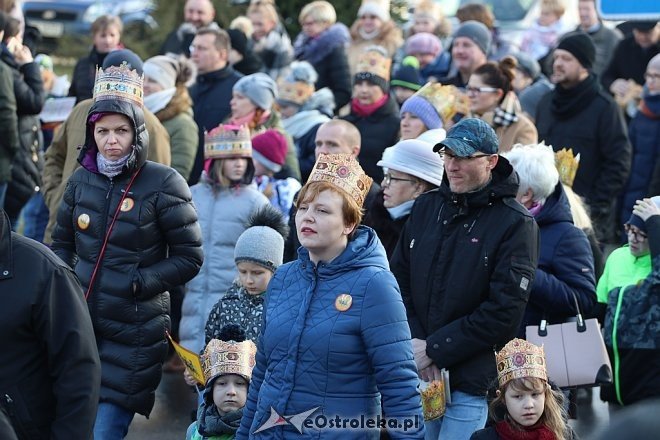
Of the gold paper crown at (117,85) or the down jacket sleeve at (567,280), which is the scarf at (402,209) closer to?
the down jacket sleeve at (567,280)

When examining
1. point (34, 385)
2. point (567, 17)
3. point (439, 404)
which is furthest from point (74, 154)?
point (567, 17)

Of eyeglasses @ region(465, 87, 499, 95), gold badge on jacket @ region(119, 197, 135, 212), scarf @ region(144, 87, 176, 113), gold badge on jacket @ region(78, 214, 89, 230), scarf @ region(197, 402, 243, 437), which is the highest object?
eyeglasses @ region(465, 87, 499, 95)

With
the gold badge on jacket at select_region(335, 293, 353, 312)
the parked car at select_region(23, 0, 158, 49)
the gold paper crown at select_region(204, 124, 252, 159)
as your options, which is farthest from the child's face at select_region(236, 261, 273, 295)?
the parked car at select_region(23, 0, 158, 49)

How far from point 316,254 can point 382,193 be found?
2.28 m

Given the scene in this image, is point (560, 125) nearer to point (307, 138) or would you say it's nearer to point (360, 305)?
point (307, 138)

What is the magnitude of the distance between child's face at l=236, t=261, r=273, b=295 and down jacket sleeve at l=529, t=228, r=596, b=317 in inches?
56.2

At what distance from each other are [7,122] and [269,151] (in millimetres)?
2471

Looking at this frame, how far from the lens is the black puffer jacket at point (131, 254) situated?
20.7 ft

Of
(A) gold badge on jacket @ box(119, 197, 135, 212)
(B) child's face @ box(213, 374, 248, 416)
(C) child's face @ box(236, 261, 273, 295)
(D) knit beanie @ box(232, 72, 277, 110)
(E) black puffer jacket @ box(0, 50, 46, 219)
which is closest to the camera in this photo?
(B) child's face @ box(213, 374, 248, 416)

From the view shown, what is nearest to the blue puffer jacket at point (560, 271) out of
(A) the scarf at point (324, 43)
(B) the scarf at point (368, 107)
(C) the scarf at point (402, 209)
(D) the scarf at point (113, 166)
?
(C) the scarf at point (402, 209)

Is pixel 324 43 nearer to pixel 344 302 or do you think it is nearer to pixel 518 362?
pixel 518 362

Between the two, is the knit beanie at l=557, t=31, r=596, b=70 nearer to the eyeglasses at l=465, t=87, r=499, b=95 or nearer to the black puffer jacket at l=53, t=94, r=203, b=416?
the eyeglasses at l=465, t=87, r=499, b=95

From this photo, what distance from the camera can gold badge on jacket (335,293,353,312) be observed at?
4.92 m

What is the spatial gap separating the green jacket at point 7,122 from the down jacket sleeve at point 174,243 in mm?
4226
